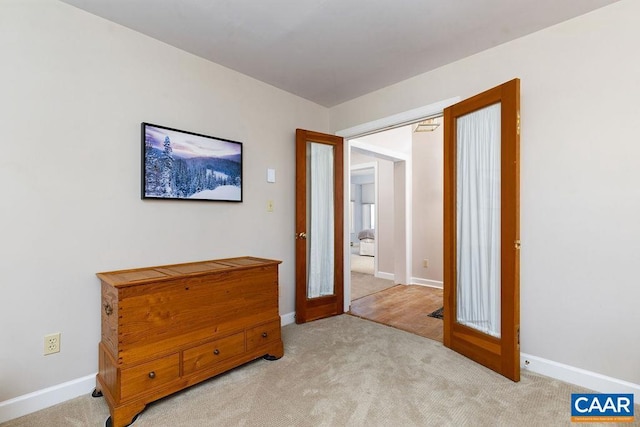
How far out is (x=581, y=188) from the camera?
81.4 inches

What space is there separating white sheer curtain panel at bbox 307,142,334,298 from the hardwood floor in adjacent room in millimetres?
564

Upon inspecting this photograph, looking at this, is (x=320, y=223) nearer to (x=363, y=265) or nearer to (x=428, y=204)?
(x=428, y=204)

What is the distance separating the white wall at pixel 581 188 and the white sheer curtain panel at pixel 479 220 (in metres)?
0.21

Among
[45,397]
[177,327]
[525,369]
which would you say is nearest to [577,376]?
[525,369]

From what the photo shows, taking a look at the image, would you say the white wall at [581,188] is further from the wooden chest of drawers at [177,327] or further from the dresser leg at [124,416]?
the dresser leg at [124,416]

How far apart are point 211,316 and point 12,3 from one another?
2184 mm

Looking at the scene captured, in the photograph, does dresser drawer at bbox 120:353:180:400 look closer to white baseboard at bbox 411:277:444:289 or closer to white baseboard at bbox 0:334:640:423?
white baseboard at bbox 0:334:640:423

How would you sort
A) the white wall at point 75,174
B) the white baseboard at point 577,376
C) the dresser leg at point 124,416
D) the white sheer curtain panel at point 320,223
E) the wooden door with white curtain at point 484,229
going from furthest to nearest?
the white sheer curtain panel at point 320,223, the wooden door with white curtain at point 484,229, the white baseboard at point 577,376, the white wall at point 75,174, the dresser leg at point 124,416

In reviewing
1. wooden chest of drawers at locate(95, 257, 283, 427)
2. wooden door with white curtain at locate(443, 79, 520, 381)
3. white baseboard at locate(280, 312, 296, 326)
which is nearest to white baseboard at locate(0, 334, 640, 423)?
wooden chest of drawers at locate(95, 257, 283, 427)

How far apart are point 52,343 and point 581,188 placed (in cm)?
353

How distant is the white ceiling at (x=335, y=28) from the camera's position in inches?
76.5

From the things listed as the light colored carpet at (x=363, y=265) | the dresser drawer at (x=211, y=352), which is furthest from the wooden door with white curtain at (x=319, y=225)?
the light colored carpet at (x=363, y=265)

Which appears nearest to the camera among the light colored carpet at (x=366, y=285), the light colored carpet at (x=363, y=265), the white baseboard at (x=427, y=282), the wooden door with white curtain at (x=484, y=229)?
the wooden door with white curtain at (x=484, y=229)

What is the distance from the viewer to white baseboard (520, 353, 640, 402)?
1894 millimetres
